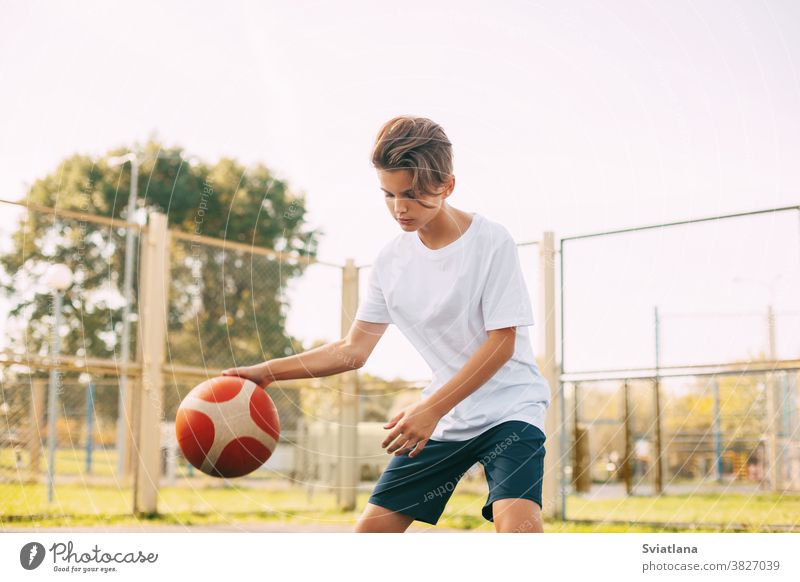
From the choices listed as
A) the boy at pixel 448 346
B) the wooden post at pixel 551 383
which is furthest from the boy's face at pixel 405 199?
the wooden post at pixel 551 383

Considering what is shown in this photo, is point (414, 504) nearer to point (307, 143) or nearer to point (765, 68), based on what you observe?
point (307, 143)

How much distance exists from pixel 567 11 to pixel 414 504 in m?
2.84

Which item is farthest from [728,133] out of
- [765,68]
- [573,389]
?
[573,389]

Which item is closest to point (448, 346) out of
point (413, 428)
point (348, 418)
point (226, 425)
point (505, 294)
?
point (505, 294)

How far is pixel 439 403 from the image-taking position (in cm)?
330

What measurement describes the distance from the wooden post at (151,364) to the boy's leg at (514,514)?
534 cm

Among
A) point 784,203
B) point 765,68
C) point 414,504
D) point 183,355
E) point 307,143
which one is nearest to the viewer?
point 414,504

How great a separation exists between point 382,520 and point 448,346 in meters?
0.71

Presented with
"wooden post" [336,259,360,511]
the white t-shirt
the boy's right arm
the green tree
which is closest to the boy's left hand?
the white t-shirt

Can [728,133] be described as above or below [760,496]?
above

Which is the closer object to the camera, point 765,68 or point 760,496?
point 765,68

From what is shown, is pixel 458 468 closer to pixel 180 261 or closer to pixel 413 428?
pixel 413 428
